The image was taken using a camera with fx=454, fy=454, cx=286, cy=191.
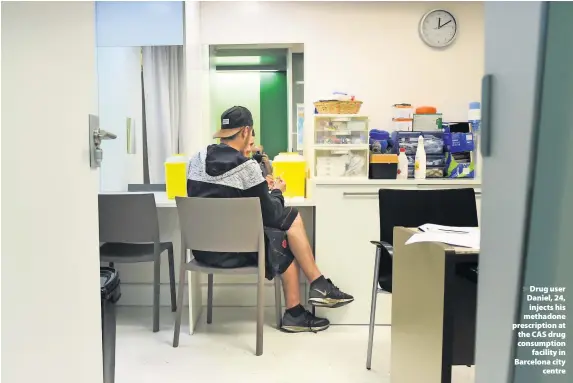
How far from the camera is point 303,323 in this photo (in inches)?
105

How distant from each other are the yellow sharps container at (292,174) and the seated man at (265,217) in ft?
0.63

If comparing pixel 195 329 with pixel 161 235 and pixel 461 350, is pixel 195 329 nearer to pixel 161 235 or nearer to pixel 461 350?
pixel 161 235

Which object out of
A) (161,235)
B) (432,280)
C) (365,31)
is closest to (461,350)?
(432,280)

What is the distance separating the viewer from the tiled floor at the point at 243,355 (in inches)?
81.8

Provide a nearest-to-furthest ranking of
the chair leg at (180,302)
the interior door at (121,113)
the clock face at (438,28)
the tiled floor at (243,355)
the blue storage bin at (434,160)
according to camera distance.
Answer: the tiled floor at (243,355) → the chair leg at (180,302) → the blue storage bin at (434,160) → the clock face at (438,28) → the interior door at (121,113)

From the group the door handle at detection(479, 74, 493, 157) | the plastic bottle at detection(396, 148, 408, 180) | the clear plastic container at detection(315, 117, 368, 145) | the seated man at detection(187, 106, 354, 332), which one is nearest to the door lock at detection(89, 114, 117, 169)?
the door handle at detection(479, 74, 493, 157)

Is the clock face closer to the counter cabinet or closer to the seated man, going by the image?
the counter cabinet

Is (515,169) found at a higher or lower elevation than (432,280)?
higher

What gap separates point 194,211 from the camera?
7.62 feet

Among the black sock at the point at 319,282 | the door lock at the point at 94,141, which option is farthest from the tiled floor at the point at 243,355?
the door lock at the point at 94,141

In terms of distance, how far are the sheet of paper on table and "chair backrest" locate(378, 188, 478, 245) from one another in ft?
1.71

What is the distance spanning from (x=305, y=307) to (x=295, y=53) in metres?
1.81

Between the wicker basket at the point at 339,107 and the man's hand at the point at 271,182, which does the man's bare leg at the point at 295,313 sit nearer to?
the man's hand at the point at 271,182

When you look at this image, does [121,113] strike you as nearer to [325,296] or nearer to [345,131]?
[345,131]
